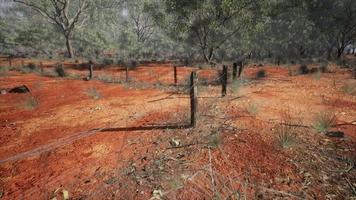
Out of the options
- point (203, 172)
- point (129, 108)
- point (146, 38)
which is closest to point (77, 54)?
point (146, 38)

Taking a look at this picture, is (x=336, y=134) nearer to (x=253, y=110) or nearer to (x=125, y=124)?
(x=253, y=110)

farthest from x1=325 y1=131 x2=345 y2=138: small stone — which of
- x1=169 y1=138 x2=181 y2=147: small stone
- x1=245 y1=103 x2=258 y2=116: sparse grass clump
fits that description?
x1=169 y1=138 x2=181 y2=147: small stone

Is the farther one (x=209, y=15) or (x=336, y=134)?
(x=209, y=15)

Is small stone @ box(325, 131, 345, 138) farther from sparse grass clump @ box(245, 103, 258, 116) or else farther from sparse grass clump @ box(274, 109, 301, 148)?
sparse grass clump @ box(245, 103, 258, 116)

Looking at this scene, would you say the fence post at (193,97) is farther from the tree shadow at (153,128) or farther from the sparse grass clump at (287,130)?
the sparse grass clump at (287,130)

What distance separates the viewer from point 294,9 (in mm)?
27016

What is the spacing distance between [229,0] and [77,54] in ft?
84.0

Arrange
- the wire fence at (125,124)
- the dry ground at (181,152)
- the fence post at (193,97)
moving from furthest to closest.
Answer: the fence post at (193,97) < the wire fence at (125,124) < the dry ground at (181,152)

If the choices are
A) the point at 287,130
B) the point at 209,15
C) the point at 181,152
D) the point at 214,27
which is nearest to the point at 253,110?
the point at 287,130

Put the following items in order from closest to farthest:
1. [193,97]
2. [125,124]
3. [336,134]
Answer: [336,134], [193,97], [125,124]

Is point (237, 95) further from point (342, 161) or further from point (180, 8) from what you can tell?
point (180, 8)

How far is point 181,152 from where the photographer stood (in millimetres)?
5914

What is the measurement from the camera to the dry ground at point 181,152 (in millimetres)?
4750

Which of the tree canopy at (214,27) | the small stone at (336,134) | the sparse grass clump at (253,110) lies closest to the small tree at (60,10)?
the tree canopy at (214,27)
